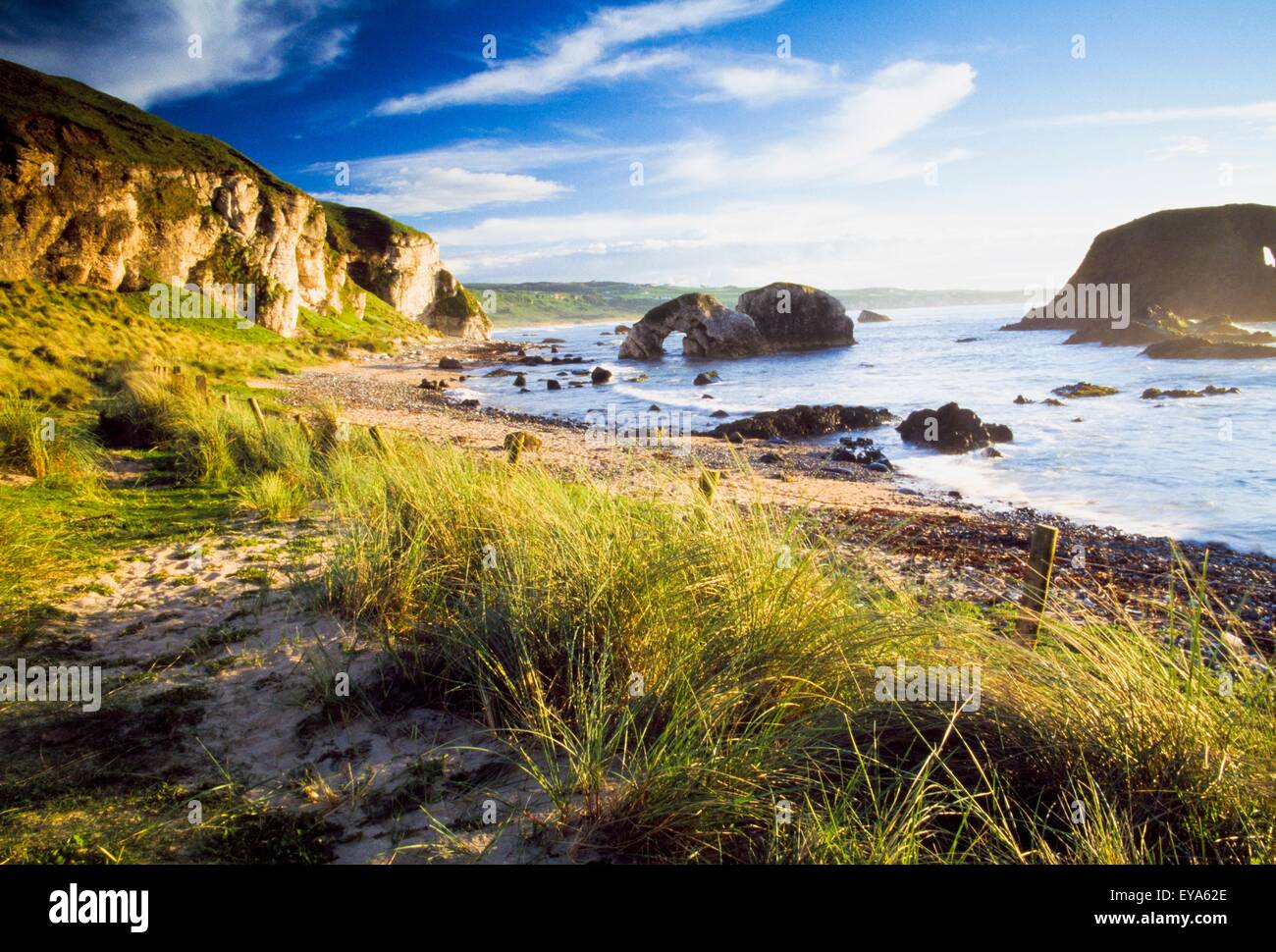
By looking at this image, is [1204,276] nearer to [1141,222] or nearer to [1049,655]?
[1141,222]

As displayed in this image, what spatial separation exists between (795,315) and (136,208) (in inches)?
1916

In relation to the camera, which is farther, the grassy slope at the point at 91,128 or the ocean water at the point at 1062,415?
the grassy slope at the point at 91,128

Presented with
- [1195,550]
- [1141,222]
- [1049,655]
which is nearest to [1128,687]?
[1049,655]

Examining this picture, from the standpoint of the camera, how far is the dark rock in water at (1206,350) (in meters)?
34.3

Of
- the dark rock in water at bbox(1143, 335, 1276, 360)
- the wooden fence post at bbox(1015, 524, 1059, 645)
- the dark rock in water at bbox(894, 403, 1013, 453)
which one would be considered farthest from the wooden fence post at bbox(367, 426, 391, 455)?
the dark rock in water at bbox(1143, 335, 1276, 360)

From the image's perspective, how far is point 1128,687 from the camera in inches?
103

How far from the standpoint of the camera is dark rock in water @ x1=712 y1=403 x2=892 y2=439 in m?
20.5

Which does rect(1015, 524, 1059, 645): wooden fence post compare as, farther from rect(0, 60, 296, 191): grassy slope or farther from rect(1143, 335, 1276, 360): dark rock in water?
rect(0, 60, 296, 191): grassy slope

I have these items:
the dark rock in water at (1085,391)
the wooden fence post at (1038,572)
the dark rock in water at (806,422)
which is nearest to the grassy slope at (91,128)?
the dark rock in water at (806,422)

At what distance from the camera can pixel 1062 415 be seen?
70.6ft

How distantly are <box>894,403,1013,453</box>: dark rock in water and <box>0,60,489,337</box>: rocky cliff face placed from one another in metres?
40.5

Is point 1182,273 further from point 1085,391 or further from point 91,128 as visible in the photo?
point 91,128

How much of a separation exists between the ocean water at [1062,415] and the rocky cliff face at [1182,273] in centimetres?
2987

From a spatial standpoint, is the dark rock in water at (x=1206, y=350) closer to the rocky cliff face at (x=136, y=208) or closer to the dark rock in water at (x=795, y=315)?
the dark rock in water at (x=795, y=315)
